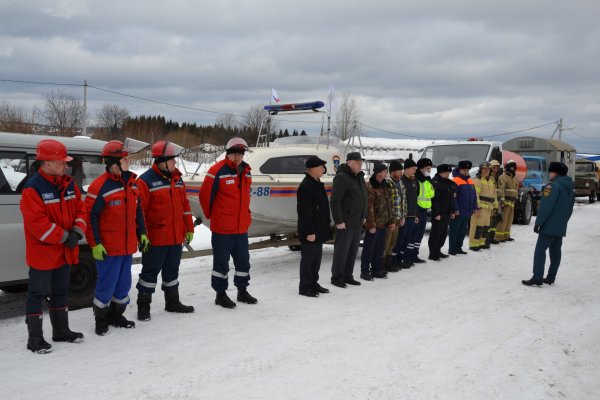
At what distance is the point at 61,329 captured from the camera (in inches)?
186

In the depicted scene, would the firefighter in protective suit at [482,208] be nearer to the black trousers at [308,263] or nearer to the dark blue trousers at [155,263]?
the black trousers at [308,263]

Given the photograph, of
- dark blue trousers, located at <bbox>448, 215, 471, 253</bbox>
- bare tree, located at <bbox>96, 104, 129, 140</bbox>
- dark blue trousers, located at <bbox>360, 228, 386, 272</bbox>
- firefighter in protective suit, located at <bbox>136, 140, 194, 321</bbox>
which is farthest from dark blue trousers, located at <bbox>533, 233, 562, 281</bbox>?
bare tree, located at <bbox>96, 104, 129, 140</bbox>

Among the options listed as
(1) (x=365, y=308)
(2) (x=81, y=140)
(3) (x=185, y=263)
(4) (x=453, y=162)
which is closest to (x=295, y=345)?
(1) (x=365, y=308)

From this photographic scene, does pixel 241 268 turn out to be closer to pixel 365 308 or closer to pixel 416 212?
pixel 365 308

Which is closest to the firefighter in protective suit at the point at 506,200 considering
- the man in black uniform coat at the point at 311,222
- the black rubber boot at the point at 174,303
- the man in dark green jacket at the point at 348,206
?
the man in dark green jacket at the point at 348,206

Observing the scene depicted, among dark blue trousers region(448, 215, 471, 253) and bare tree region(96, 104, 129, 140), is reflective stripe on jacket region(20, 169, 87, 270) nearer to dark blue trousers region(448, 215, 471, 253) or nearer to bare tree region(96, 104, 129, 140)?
dark blue trousers region(448, 215, 471, 253)

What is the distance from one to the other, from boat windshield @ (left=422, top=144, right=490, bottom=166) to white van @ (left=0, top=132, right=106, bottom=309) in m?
10.6

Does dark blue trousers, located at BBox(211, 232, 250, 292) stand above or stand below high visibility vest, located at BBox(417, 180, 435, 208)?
below

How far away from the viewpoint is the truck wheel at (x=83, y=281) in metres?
5.78

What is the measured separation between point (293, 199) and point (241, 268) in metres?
2.29

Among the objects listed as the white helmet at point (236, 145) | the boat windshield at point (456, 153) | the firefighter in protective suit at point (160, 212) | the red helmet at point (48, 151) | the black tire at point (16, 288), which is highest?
the boat windshield at point (456, 153)

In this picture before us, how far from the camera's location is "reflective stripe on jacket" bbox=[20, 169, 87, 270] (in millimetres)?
4250

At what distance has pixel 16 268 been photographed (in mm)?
5230

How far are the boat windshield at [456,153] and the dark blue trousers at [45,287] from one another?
11.5m
